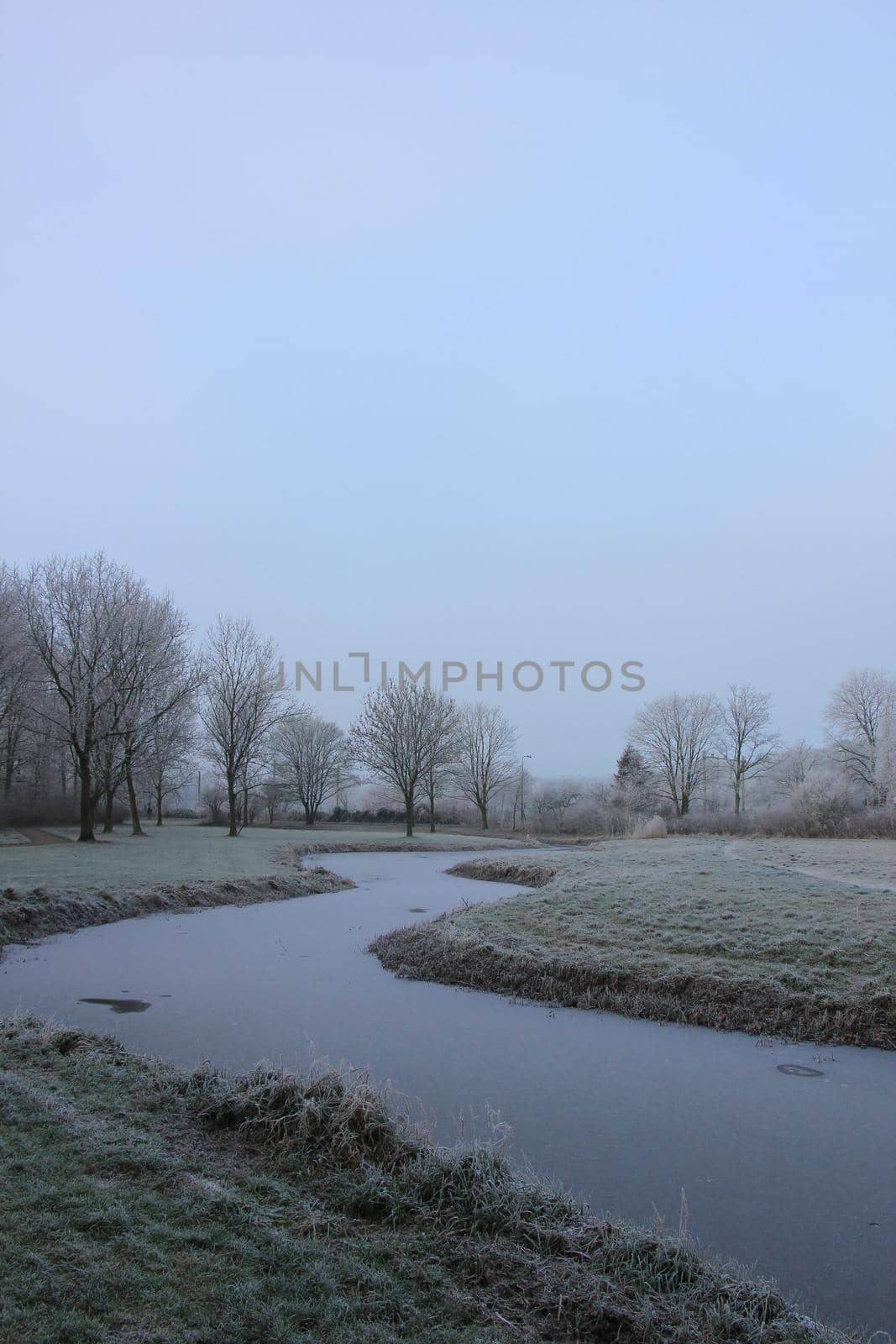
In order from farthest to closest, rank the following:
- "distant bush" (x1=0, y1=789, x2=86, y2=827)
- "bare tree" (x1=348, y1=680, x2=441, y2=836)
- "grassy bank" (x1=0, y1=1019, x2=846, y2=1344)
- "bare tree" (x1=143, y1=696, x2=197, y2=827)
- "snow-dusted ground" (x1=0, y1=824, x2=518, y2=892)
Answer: "bare tree" (x1=348, y1=680, x2=441, y2=836) < "distant bush" (x1=0, y1=789, x2=86, y2=827) < "bare tree" (x1=143, y1=696, x2=197, y2=827) < "snow-dusted ground" (x1=0, y1=824, x2=518, y2=892) < "grassy bank" (x1=0, y1=1019, x2=846, y2=1344)

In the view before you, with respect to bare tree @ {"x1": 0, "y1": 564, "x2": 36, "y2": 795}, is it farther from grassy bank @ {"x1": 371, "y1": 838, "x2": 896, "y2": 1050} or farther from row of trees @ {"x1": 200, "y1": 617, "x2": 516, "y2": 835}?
grassy bank @ {"x1": 371, "y1": 838, "x2": 896, "y2": 1050}

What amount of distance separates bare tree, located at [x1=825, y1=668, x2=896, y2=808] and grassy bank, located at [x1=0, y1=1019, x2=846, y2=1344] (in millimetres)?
42535

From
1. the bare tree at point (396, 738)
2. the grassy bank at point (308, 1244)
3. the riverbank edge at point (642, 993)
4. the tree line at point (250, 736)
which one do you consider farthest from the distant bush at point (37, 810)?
the grassy bank at point (308, 1244)

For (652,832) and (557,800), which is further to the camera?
(557,800)

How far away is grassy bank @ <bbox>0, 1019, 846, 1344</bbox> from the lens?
2.83 m

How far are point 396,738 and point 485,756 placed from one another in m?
19.1

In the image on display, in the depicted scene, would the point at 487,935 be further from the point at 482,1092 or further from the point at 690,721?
the point at 690,721

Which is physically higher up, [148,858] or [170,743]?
[170,743]

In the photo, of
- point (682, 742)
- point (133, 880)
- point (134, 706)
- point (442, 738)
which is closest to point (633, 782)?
point (682, 742)

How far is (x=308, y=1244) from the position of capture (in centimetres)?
332

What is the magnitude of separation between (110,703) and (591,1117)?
81.5ft

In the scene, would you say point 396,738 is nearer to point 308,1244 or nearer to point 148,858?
point 148,858

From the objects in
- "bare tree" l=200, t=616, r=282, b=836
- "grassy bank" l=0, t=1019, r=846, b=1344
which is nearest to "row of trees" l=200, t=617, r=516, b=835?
"bare tree" l=200, t=616, r=282, b=836

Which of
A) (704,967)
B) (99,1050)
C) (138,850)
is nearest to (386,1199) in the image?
(99,1050)
